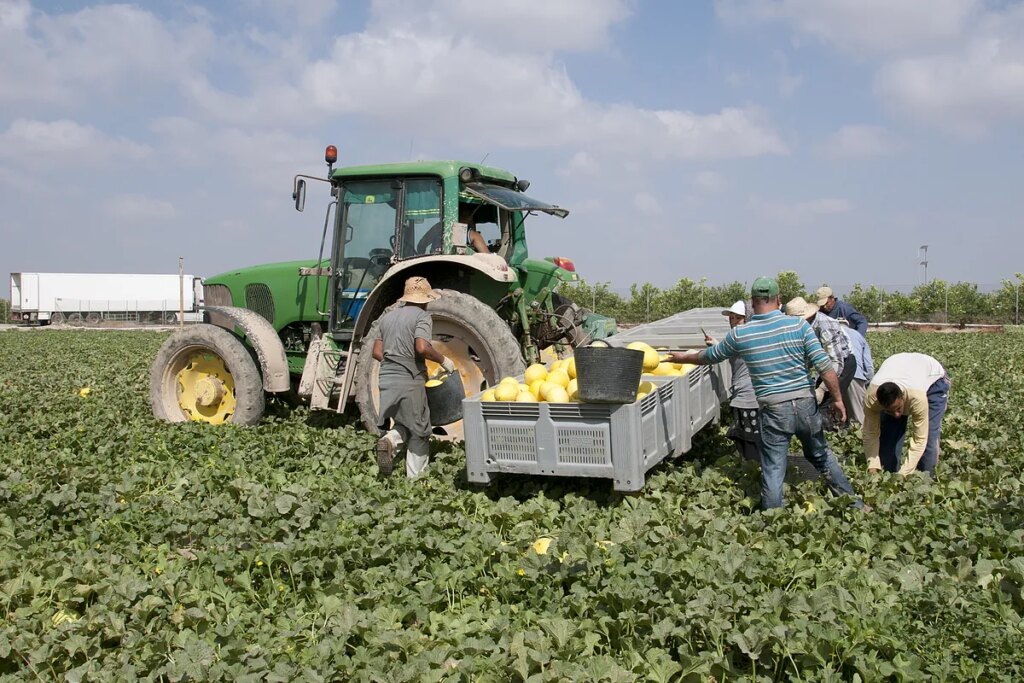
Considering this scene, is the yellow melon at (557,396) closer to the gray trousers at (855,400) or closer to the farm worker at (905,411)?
the farm worker at (905,411)

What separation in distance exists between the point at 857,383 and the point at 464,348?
3.98 meters

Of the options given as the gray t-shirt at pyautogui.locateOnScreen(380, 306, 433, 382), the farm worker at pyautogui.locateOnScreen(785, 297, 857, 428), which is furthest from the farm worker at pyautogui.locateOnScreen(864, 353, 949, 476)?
the gray t-shirt at pyautogui.locateOnScreen(380, 306, 433, 382)

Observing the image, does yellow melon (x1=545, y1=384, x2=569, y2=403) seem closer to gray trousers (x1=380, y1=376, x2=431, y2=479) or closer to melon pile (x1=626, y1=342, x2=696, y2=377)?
melon pile (x1=626, y1=342, x2=696, y2=377)

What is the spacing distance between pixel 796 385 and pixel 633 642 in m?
2.49

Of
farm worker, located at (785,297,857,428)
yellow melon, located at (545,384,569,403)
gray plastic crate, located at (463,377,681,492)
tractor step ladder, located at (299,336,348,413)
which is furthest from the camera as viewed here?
tractor step ladder, located at (299,336,348,413)

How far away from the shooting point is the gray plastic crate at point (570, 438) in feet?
18.8

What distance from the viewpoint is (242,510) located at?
5844 mm

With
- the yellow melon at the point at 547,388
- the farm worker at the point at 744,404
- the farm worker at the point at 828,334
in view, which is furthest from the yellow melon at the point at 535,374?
the farm worker at the point at 828,334

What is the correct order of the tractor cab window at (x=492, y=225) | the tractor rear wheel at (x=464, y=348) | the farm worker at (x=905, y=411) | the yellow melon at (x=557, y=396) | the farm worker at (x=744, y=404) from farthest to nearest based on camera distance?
the tractor cab window at (x=492, y=225) → the tractor rear wheel at (x=464, y=348) → the farm worker at (x=744, y=404) → the farm worker at (x=905, y=411) → the yellow melon at (x=557, y=396)

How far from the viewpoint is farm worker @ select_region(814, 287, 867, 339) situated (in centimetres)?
938

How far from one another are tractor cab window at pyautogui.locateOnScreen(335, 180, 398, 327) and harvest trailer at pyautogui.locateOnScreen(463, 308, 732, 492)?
300 cm

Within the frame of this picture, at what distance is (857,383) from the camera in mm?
8625

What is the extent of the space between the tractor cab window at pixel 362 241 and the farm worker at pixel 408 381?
1780mm

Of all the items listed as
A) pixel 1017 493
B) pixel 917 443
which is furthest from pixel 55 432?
pixel 1017 493
